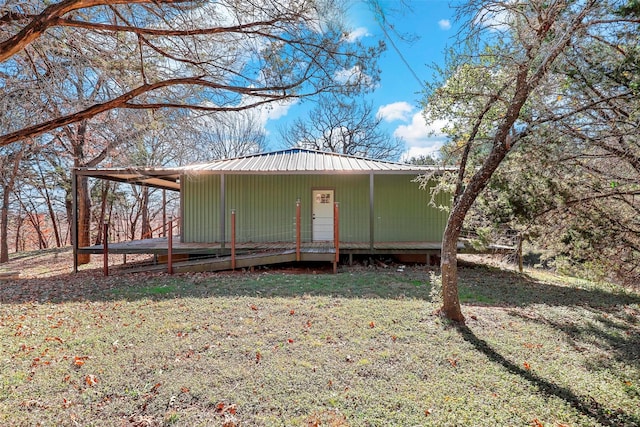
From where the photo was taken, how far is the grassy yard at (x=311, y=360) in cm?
274

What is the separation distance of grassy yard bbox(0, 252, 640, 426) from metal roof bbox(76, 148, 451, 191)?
3.61m

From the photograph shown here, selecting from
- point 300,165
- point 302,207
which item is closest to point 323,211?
point 302,207

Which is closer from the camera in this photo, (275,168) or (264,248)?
(264,248)

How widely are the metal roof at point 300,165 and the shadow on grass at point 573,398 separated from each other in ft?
17.5

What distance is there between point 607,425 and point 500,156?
288cm

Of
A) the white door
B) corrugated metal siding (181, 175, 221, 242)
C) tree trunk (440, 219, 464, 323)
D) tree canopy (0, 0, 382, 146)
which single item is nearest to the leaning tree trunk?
tree trunk (440, 219, 464, 323)

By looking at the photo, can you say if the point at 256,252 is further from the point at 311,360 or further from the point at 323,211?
the point at 311,360

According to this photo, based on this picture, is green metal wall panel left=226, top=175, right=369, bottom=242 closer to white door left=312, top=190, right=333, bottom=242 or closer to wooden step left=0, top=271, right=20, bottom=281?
white door left=312, top=190, right=333, bottom=242

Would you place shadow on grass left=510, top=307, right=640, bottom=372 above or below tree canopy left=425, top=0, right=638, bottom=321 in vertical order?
below

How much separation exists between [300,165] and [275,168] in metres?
0.86

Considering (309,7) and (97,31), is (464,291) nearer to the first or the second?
(309,7)

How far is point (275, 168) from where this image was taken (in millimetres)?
9594

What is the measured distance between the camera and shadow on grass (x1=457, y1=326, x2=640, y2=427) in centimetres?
278

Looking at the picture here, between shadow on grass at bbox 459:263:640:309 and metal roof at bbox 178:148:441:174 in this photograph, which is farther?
metal roof at bbox 178:148:441:174
